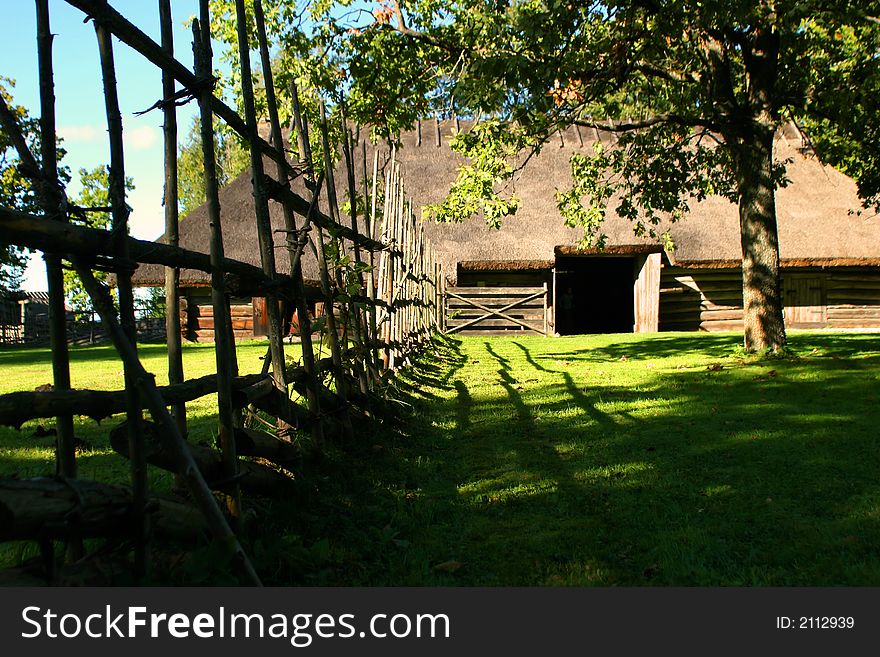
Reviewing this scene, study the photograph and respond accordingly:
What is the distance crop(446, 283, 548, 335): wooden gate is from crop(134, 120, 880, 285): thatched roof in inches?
33.1

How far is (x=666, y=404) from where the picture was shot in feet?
21.5

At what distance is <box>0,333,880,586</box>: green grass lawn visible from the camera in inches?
108

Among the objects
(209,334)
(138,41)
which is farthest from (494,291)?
(138,41)

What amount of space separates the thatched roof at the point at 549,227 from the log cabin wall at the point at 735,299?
3.01 ft

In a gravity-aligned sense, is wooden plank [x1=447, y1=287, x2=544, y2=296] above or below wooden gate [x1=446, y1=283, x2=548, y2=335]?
above

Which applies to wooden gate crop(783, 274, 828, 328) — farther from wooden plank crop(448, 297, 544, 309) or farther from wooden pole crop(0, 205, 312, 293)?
wooden pole crop(0, 205, 312, 293)

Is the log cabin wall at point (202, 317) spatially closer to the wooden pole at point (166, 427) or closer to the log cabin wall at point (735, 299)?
the log cabin wall at point (735, 299)

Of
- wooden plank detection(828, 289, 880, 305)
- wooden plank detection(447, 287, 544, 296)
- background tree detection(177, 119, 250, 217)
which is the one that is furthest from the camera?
background tree detection(177, 119, 250, 217)

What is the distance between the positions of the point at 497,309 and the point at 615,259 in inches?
217

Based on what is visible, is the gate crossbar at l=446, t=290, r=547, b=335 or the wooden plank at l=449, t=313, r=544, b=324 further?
the wooden plank at l=449, t=313, r=544, b=324

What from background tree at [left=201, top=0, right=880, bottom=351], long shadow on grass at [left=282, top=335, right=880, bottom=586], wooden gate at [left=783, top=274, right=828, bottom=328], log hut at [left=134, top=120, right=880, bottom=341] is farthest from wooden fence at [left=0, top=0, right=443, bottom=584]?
wooden gate at [left=783, top=274, right=828, bottom=328]

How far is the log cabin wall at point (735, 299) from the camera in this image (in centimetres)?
2169

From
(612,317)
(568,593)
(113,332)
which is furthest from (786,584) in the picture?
(612,317)

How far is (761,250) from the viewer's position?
1047 centimetres
